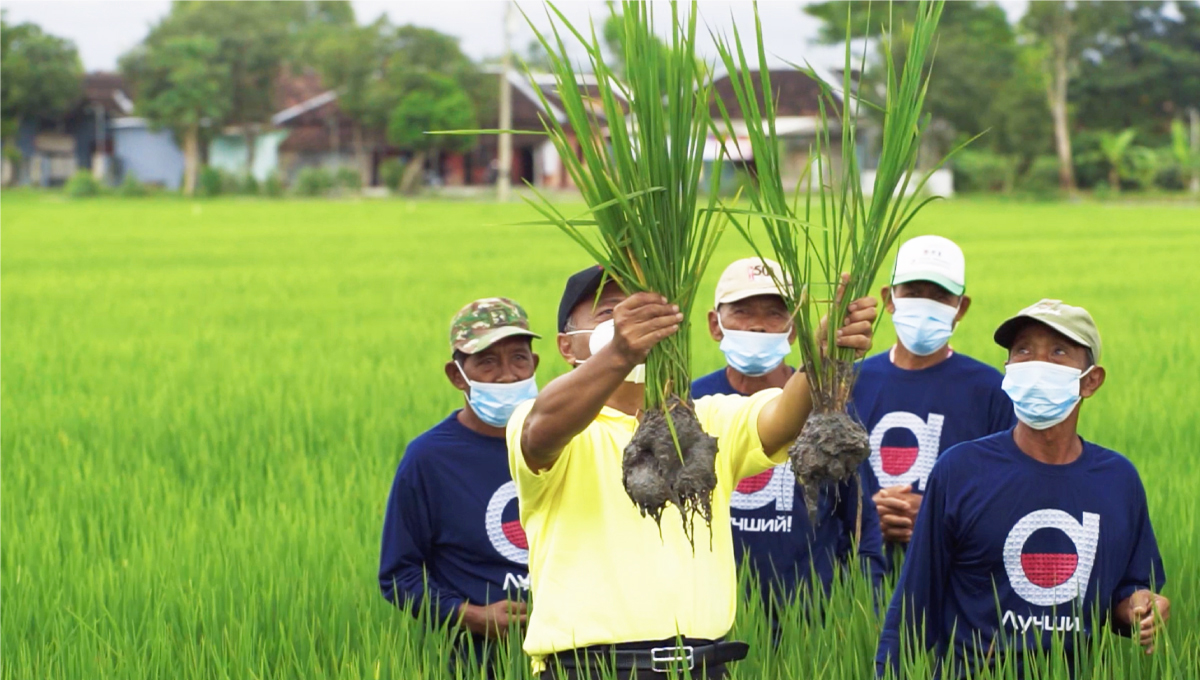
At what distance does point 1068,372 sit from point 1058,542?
14.7 inches

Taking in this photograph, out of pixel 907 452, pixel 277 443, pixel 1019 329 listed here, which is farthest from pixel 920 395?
pixel 277 443

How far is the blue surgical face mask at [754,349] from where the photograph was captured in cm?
393

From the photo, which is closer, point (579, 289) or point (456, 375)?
point (579, 289)

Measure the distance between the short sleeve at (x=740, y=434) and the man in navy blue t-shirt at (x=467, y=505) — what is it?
3.08 ft

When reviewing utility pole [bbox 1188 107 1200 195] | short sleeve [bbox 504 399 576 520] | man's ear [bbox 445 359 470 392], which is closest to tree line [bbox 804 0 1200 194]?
utility pole [bbox 1188 107 1200 195]

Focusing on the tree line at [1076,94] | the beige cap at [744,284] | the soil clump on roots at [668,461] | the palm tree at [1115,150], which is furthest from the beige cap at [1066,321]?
the palm tree at [1115,150]

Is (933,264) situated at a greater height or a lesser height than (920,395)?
greater

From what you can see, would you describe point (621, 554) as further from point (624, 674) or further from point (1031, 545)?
point (1031, 545)

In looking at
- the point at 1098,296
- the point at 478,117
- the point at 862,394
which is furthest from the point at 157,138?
the point at 862,394

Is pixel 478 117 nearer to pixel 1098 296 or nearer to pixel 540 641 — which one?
pixel 1098 296

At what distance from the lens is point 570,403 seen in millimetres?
2494

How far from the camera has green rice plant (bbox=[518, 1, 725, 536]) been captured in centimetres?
214

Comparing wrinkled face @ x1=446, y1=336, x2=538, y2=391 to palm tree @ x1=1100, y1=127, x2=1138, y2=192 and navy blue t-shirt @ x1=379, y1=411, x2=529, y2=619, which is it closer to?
navy blue t-shirt @ x1=379, y1=411, x2=529, y2=619

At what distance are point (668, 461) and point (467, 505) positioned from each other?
4.91 feet
